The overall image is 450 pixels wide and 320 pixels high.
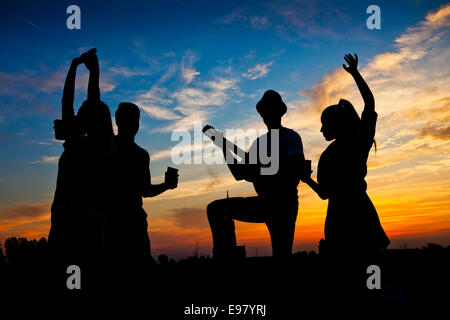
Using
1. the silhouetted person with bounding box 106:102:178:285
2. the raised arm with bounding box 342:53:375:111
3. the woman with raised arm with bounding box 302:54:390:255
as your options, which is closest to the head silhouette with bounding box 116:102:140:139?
the silhouetted person with bounding box 106:102:178:285

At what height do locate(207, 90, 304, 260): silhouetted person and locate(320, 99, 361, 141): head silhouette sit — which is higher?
locate(320, 99, 361, 141): head silhouette

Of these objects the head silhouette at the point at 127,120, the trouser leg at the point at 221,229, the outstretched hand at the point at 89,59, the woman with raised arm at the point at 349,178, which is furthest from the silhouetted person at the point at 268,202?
the outstretched hand at the point at 89,59

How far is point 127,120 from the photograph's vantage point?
4410 mm

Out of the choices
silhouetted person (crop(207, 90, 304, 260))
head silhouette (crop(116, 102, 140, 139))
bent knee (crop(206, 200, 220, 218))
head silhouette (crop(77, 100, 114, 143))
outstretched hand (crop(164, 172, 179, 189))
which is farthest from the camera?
outstretched hand (crop(164, 172, 179, 189))

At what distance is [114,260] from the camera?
3957 mm

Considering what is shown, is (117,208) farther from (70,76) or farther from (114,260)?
(70,76)

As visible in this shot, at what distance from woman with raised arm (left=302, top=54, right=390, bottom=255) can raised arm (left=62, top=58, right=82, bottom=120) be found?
3000mm

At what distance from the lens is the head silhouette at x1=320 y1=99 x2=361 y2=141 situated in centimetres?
398

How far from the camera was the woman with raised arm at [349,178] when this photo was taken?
3689mm

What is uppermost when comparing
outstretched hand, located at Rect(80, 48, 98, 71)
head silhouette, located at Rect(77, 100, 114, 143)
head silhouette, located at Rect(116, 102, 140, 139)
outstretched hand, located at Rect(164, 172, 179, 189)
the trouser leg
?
outstretched hand, located at Rect(80, 48, 98, 71)

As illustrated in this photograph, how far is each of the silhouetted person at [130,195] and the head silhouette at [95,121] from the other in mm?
498

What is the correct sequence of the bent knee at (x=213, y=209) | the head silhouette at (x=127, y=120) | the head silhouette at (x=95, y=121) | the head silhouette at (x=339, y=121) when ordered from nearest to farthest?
the head silhouette at (x=95, y=121) → the bent knee at (x=213, y=209) → the head silhouette at (x=339, y=121) → the head silhouette at (x=127, y=120)

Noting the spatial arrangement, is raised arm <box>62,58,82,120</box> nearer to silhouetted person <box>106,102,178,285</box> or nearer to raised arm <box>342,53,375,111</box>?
silhouetted person <box>106,102,178,285</box>

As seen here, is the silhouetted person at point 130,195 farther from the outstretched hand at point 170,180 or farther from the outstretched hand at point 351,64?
the outstretched hand at point 351,64
